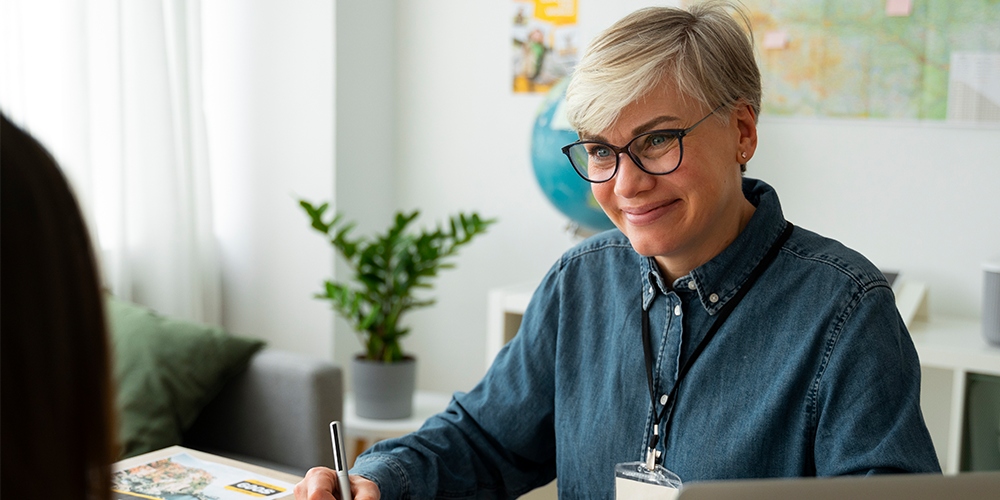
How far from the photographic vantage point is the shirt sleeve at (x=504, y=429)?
51.5 inches

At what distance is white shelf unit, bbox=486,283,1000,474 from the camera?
1992mm

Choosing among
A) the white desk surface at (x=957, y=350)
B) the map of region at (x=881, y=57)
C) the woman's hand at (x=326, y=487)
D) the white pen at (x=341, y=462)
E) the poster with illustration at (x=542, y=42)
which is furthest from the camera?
the poster with illustration at (x=542, y=42)

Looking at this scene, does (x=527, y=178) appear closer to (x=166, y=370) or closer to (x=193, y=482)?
A: (x=166, y=370)

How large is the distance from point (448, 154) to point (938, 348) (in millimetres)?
1749

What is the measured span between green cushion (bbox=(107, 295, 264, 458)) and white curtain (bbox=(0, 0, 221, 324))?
0.36 meters

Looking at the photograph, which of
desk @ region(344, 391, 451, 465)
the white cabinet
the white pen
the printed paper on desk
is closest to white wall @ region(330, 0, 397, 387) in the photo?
desk @ region(344, 391, 451, 465)

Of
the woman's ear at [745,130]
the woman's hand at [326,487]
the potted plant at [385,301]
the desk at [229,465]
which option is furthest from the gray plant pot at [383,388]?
the woman's ear at [745,130]

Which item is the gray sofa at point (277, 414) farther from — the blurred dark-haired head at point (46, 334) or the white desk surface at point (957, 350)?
the blurred dark-haired head at point (46, 334)

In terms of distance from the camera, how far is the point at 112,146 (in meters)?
2.84

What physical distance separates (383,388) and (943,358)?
56.6 inches

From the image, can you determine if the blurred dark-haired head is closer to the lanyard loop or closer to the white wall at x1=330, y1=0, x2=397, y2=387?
the lanyard loop

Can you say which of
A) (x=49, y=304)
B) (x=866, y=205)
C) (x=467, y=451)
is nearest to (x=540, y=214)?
(x=866, y=205)

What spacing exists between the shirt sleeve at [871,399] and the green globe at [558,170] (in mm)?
1386

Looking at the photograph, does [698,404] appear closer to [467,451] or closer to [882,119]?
[467,451]
